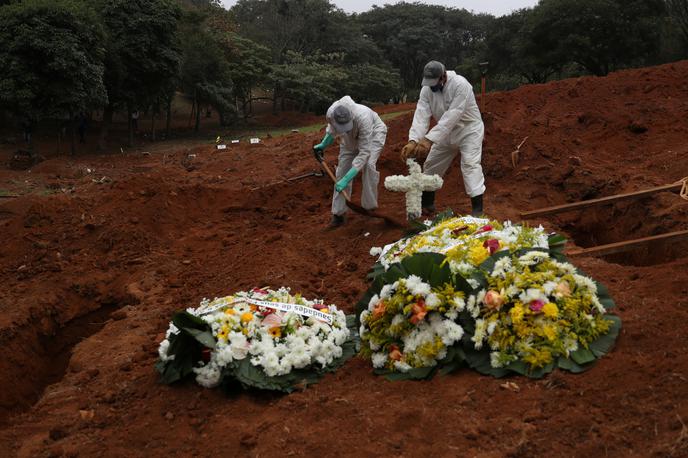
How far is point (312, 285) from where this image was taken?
6535 millimetres

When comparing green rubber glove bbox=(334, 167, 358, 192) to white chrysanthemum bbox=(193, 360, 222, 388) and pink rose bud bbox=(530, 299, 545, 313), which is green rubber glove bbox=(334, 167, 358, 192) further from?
pink rose bud bbox=(530, 299, 545, 313)

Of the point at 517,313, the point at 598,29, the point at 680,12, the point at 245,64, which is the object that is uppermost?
the point at 680,12

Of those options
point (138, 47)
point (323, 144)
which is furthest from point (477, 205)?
point (138, 47)

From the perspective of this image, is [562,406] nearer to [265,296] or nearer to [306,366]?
[306,366]

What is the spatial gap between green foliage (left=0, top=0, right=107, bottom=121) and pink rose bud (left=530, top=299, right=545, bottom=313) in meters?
15.1

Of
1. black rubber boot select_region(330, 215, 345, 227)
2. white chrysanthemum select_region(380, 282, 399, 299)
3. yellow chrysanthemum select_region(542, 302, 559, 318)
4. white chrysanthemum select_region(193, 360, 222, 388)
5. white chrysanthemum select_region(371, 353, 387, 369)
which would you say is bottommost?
white chrysanthemum select_region(193, 360, 222, 388)

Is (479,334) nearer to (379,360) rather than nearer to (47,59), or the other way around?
(379,360)

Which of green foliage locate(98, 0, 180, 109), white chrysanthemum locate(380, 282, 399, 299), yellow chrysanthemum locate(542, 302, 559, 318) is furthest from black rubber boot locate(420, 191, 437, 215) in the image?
green foliage locate(98, 0, 180, 109)

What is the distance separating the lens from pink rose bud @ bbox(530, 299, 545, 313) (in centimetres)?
391

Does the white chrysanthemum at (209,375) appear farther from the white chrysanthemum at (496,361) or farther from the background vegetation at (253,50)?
the background vegetation at (253,50)

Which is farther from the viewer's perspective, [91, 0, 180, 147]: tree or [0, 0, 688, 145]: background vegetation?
[91, 0, 180, 147]: tree

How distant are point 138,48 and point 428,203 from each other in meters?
13.5

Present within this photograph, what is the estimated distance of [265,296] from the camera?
4.96 m

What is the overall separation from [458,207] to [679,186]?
253 cm
